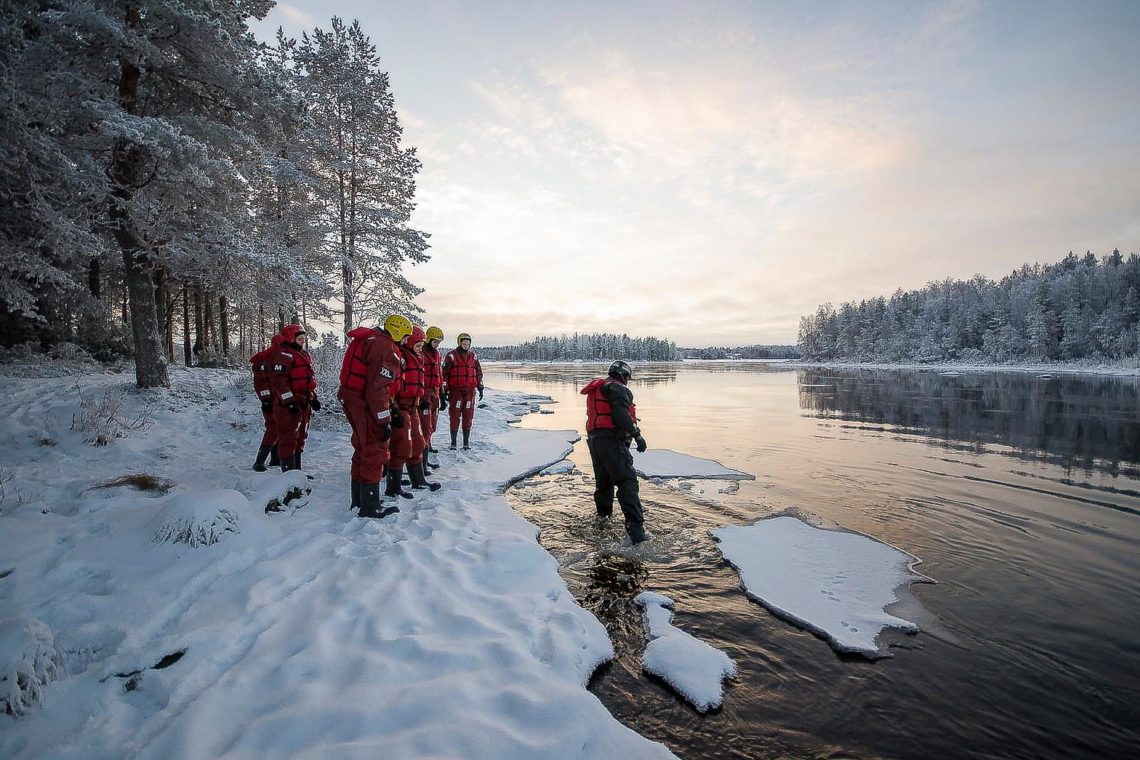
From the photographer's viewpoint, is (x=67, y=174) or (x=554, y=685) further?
(x=67, y=174)

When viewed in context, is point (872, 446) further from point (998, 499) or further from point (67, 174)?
point (67, 174)

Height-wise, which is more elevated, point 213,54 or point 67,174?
point 213,54

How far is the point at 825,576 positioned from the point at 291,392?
295 inches

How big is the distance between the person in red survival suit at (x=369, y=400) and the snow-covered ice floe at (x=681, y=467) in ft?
16.6

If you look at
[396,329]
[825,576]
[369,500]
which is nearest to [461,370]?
[396,329]

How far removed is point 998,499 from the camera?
7.60 metres

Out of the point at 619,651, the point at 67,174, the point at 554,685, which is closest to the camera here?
the point at 554,685

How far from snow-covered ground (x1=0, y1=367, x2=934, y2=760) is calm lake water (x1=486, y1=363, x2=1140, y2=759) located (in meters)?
0.33

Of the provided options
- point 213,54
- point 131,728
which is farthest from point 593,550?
point 213,54

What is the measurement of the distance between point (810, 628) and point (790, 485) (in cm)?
498

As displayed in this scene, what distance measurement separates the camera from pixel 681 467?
965cm

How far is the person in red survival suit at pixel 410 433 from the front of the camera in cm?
660

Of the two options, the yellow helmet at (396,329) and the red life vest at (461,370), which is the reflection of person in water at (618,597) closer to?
the yellow helmet at (396,329)

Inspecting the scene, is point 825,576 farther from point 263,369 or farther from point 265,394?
point 263,369
